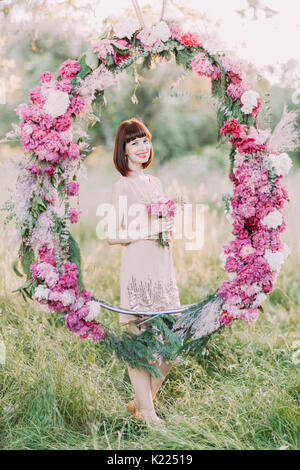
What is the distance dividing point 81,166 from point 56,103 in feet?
1.49

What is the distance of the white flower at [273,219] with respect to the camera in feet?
11.6

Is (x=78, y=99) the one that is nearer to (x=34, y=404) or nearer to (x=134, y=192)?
(x=134, y=192)

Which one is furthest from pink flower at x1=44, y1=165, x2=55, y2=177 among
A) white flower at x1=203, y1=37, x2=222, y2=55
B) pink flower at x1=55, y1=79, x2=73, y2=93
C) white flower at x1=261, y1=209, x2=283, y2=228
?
white flower at x1=261, y1=209, x2=283, y2=228

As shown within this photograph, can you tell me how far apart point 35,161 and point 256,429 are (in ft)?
7.53

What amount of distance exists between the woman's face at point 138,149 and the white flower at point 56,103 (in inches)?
20.1

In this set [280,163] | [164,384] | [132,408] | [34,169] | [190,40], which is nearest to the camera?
[280,163]

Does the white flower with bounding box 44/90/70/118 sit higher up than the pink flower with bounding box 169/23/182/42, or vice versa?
the pink flower with bounding box 169/23/182/42

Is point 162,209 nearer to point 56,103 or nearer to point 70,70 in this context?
point 56,103

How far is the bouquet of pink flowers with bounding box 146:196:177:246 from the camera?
3691mm

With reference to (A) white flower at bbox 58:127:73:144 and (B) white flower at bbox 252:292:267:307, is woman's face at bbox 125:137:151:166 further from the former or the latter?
(B) white flower at bbox 252:292:267:307

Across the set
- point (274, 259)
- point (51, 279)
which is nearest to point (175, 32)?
point (274, 259)

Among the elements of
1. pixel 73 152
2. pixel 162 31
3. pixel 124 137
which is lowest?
pixel 73 152

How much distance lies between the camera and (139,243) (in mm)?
3746

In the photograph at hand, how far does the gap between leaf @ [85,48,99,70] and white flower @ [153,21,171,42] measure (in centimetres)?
44
